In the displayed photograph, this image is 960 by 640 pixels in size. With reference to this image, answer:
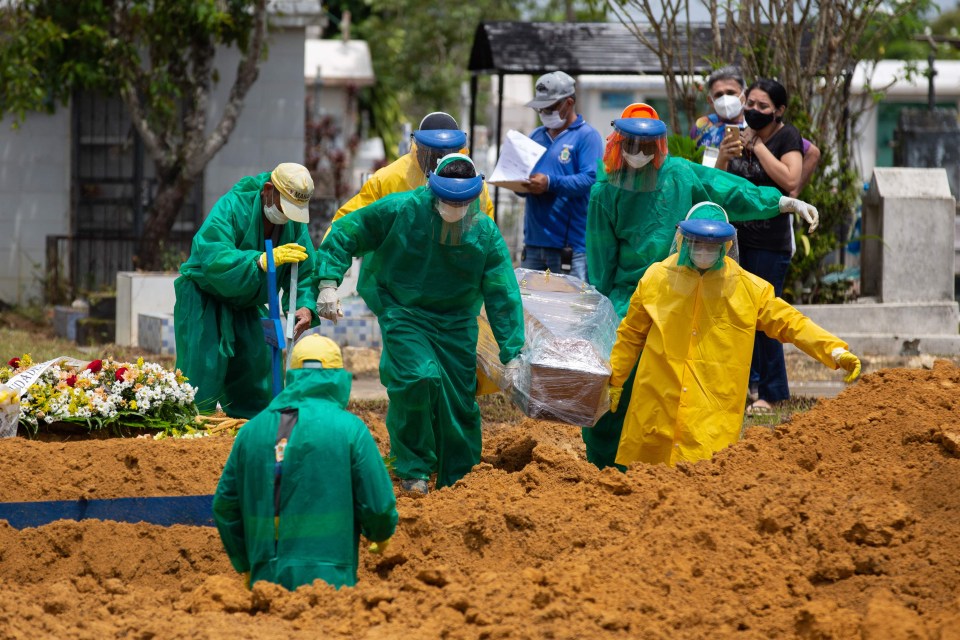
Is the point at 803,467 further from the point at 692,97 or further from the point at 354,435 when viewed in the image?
the point at 692,97

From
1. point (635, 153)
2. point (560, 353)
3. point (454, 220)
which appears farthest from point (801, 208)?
point (454, 220)

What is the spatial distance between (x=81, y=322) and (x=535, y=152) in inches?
222

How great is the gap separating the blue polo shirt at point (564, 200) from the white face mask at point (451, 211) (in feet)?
8.00

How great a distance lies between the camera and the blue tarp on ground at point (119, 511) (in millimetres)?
6309

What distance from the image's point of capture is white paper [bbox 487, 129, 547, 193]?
9.19m

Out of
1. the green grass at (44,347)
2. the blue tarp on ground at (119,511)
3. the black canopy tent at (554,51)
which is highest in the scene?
the black canopy tent at (554,51)

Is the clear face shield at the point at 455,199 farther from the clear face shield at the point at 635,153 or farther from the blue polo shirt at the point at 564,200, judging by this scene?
the blue polo shirt at the point at 564,200

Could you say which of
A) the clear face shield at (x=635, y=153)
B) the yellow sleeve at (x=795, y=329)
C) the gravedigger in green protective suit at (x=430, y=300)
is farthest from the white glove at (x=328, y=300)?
the yellow sleeve at (x=795, y=329)

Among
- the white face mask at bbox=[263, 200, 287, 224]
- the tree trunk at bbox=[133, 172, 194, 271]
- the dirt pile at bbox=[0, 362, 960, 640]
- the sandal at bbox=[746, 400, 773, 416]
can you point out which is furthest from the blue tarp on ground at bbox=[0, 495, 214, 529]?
the tree trunk at bbox=[133, 172, 194, 271]

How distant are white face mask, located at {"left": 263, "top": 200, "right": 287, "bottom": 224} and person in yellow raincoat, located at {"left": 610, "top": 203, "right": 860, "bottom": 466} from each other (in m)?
1.98

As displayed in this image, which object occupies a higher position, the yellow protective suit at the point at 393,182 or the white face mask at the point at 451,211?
the yellow protective suit at the point at 393,182

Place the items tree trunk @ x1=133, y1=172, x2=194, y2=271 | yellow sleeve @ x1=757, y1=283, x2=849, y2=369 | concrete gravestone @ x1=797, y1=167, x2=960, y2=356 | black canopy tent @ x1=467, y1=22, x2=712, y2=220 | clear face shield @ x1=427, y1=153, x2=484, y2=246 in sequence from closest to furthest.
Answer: yellow sleeve @ x1=757, y1=283, x2=849, y2=369, clear face shield @ x1=427, y1=153, x2=484, y2=246, concrete gravestone @ x1=797, y1=167, x2=960, y2=356, tree trunk @ x1=133, y1=172, x2=194, y2=271, black canopy tent @ x1=467, y1=22, x2=712, y2=220

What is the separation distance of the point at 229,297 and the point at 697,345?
2.55 m

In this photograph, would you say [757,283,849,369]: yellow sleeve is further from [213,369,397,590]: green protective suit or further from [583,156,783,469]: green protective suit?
[213,369,397,590]: green protective suit
